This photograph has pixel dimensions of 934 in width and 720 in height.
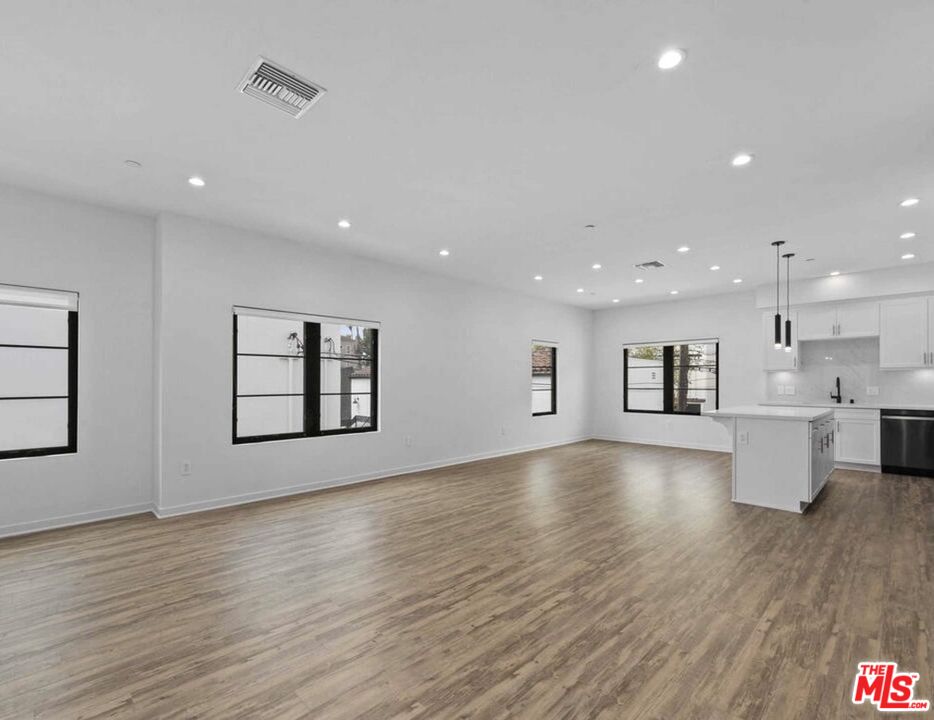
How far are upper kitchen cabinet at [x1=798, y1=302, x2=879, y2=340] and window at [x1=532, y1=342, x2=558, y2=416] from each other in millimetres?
4118

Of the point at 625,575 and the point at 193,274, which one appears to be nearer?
the point at 625,575

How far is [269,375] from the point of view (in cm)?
546

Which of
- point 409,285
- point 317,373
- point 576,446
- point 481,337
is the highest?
point 409,285

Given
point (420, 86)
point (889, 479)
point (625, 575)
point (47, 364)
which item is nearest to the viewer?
point (420, 86)

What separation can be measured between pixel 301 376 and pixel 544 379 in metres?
5.13

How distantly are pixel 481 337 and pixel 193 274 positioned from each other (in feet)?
14.2

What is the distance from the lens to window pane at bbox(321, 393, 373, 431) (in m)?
5.89

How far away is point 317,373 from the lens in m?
5.77

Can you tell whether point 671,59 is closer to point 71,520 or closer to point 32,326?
point 32,326

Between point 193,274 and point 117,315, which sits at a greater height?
point 193,274

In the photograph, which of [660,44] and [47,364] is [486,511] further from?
[47,364]

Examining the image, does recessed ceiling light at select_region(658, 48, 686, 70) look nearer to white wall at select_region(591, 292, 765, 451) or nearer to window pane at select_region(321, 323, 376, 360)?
window pane at select_region(321, 323, 376, 360)

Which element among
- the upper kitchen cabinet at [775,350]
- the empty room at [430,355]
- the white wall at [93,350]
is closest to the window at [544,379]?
the empty room at [430,355]

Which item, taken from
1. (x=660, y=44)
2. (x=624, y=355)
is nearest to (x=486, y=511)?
(x=660, y=44)
